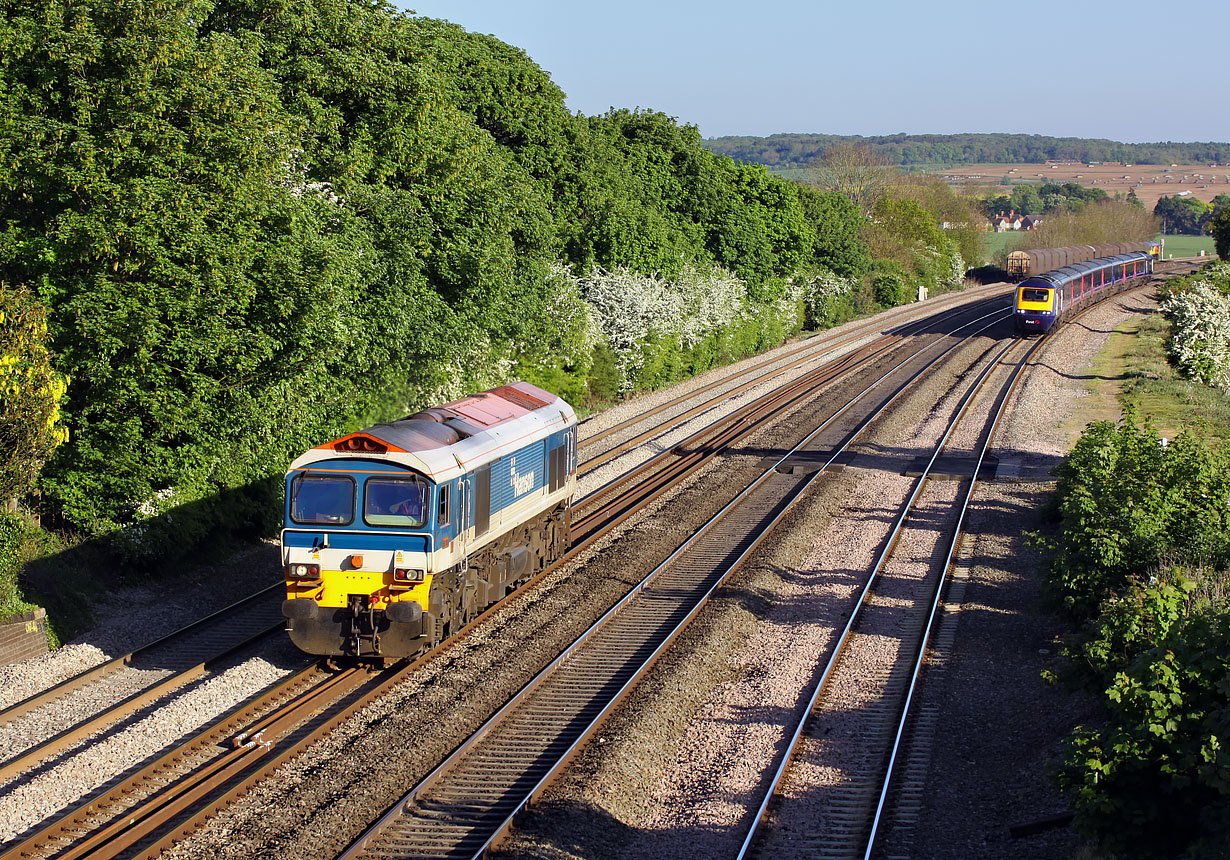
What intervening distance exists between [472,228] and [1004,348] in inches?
1329

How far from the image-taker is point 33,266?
17734 millimetres

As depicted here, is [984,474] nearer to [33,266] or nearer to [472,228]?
[472,228]

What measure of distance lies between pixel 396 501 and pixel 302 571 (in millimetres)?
1589

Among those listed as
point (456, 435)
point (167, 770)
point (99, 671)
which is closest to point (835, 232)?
point (456, 435)

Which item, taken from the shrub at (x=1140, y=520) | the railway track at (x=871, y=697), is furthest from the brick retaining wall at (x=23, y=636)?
the shrub at (x=1140, y=520)

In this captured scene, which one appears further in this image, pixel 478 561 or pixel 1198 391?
pixel 1198 391

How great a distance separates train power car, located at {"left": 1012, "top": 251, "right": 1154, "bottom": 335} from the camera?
5375 centimetres

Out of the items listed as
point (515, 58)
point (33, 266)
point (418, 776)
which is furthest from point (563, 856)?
point (515, 58)

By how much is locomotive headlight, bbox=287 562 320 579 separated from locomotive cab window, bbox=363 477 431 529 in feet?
3.30

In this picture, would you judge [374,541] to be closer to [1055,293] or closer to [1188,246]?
[1055,293]

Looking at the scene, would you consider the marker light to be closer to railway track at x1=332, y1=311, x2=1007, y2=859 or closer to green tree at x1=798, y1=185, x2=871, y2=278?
railway track at x1=332, y1=311, x2=1007, y2=859

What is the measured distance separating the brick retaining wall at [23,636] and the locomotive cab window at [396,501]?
18.2 ft

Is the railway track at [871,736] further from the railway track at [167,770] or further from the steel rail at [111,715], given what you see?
the steel rail at [111,715]

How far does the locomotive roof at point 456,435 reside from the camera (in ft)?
47.8
